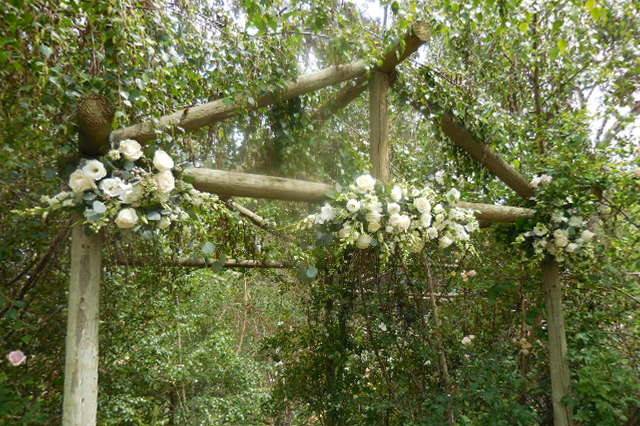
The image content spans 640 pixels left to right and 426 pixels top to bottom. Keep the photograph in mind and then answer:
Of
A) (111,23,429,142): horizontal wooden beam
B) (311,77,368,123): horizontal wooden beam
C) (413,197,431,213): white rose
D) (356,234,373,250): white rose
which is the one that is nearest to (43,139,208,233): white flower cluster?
(111,23,429,142): horizontal wooden beam

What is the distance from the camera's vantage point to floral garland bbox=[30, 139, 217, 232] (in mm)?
1325

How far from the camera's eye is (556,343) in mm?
2602

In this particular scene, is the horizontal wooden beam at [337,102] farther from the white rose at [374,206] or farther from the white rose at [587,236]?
the white rose at [587,236]

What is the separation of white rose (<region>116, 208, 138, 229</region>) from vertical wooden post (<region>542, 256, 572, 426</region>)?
223 cm

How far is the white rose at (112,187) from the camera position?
1337 millimetres

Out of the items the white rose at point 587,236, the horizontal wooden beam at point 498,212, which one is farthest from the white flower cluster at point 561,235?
the horizontal wooden beam at point 498,212

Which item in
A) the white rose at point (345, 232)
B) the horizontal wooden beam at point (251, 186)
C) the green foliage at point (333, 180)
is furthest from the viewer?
the white rose at point (345, 232)

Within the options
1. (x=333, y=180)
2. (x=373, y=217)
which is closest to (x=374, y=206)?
(x=373, y=217)

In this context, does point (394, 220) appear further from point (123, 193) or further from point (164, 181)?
point (123, 193)

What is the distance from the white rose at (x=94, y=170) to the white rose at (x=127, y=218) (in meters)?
0.12

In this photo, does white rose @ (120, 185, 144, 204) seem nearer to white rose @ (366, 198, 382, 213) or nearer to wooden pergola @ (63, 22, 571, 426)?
wooden pergola @ (63, 22, 571, 426)

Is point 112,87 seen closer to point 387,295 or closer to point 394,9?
point 394,9

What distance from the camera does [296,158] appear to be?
2539mm

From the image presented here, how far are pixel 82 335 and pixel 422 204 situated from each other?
4.24 ft
